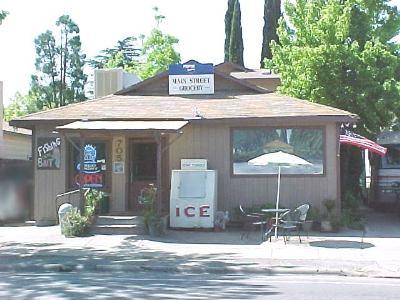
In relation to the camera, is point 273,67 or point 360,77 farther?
point 273,67

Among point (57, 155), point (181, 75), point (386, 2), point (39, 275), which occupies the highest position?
point (386, 2)

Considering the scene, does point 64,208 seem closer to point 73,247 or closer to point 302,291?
point 73,247

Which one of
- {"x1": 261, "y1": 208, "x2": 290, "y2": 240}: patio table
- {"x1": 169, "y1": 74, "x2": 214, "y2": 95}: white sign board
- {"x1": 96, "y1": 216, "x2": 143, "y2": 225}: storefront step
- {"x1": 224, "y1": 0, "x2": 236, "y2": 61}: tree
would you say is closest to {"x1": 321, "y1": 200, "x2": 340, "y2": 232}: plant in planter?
{"x1": 261, "y1": 208, "x2": 290, "y2": 240}: patio table

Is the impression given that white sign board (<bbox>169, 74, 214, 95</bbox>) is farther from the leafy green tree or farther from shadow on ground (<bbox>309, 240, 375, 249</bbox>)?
the leafy green tree

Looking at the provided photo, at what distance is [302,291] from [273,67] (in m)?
18.2

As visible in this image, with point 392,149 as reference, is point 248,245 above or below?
below

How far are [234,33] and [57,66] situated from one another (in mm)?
26404

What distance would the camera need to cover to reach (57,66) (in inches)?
2491

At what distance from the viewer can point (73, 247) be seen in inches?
550

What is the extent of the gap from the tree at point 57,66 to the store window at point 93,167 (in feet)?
147

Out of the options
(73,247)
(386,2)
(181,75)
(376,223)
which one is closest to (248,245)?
(73,247)

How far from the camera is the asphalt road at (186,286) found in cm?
884

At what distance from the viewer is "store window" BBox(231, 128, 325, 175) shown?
17.3m

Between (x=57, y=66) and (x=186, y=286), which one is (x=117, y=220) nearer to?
(x=186, y=286)
